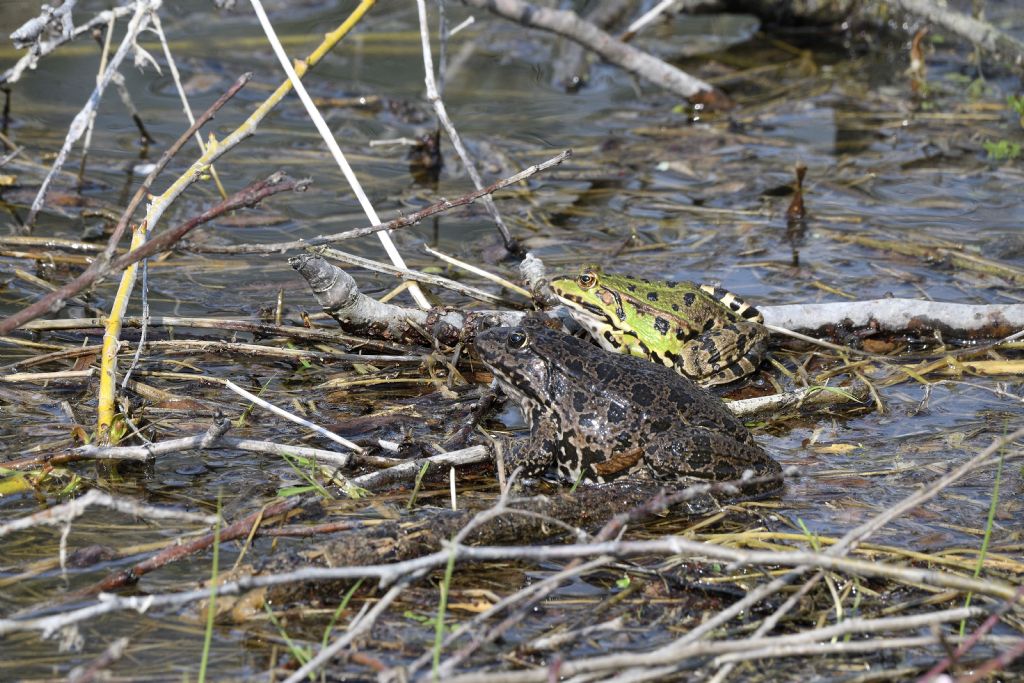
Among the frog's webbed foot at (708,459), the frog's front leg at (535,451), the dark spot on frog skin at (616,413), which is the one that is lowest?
the frog's front leg at (535,451)

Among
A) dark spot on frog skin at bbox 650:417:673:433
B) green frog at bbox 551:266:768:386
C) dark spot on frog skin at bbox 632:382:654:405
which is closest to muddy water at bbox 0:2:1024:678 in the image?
green frog at bbox 551:266:768:386

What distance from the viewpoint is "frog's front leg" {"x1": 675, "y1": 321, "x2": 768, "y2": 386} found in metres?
6.08

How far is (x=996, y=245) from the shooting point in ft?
26.2

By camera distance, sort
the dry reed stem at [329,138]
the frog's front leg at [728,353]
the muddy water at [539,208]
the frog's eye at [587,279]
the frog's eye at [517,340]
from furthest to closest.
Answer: the frog's eye at [587,279]
the frog's front leg at [728,353]
the dry reed stem at [329,138]
the frog's eye at [517,340]
the muddy water at [539,208]

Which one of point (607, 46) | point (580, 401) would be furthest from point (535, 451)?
point (607, 46)

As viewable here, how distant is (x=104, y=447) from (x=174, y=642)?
123 cm

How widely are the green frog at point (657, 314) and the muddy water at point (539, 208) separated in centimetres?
49

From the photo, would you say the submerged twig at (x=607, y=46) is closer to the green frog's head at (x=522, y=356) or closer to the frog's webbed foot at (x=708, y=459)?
the green frog's head at (x=522, y=356)

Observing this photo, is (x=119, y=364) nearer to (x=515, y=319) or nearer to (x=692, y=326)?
(x=515, y=319)

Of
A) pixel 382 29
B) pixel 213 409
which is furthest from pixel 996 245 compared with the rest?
pixel 382 29

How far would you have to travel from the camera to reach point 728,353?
19.9ft

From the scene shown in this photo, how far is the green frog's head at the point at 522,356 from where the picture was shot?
5.32 metres

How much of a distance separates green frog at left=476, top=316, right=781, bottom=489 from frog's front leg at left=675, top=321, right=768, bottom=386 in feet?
2.97

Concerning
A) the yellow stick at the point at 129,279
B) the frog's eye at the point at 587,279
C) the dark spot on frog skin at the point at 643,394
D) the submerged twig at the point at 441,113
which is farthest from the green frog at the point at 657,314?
the yellow stick at the point at 129,279
